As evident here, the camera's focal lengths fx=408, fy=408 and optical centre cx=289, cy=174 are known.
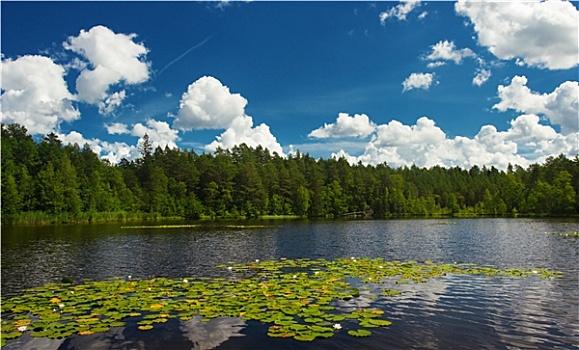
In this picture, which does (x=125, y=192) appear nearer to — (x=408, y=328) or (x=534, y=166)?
(x=408, y=328)

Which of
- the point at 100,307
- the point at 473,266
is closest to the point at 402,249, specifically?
the point at 473,266

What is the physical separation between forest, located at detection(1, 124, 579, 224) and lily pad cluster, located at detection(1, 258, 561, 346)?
257ft

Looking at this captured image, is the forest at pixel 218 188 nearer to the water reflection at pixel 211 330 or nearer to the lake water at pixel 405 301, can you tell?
the lake water at pixel 405 301

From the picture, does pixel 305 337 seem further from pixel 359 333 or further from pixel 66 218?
pixel 66 218

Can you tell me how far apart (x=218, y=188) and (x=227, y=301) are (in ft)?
388

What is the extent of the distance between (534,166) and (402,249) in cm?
13172

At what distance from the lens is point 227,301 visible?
16.4 m

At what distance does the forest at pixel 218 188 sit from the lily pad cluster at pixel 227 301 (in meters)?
78.2

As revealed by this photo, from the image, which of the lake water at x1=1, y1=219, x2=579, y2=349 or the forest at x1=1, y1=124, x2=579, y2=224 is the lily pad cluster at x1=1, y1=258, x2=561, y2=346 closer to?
the lake water at x1=1, y1=219, x2=579, y2=349

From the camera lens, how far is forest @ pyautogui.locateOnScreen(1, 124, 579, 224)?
3858 inches

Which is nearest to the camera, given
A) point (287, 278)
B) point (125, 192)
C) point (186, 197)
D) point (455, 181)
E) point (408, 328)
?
point (408, 328)

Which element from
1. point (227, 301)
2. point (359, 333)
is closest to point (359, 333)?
point (359, 333)

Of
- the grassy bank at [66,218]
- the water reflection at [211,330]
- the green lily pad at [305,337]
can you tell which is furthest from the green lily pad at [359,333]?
the grassy bank at [66,218]

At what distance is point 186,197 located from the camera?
5044 inches
